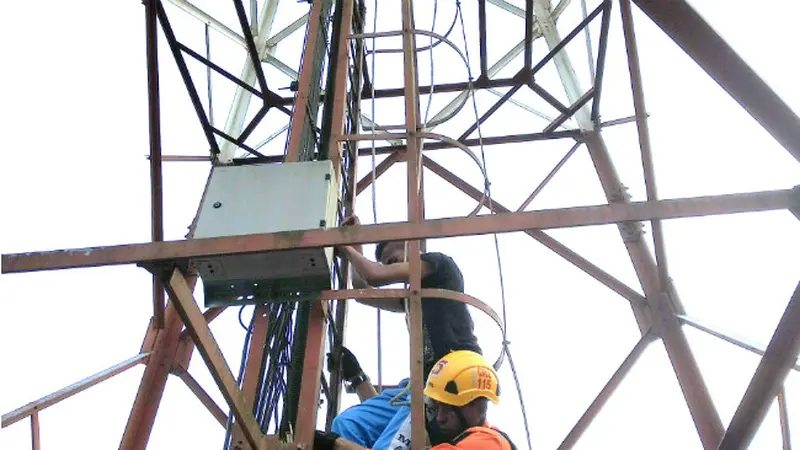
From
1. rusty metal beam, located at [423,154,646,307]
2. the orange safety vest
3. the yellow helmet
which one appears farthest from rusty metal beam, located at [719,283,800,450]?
rusty metal beam, located at [423,154,646,307]

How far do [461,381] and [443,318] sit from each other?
793 mm

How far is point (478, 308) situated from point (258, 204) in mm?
1470

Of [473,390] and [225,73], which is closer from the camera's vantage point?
[473,390]

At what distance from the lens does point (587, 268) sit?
781 centimetres

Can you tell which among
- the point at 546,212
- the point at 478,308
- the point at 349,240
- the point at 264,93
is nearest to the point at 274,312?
the point at 478,308

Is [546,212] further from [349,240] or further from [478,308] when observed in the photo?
[478,308]

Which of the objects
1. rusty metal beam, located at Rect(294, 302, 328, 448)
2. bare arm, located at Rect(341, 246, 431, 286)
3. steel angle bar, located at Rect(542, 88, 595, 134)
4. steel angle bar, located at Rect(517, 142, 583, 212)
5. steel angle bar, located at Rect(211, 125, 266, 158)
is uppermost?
steel angle bar, located at Rect(542, 88, 595, 134)

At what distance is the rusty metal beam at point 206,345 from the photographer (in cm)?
325

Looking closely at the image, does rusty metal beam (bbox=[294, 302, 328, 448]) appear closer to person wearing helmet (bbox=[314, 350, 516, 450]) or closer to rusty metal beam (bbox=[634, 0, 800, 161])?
person wearing helmet (bbox=[314, 350, 516, 450])

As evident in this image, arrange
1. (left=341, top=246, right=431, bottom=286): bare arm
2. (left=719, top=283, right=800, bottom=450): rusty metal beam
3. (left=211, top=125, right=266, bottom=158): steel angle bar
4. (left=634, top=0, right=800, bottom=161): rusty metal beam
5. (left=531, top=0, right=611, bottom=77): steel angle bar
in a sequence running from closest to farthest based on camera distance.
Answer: (left=634, top=0, right=800, bottom=161): rusty metal beam
(left=719, top=283, right=800, bottom=450): rusty metal beam
(left=341, top=246, right=431, bottom=286): bare arm
(left=531, top=0, right=611, bottom=77): steel angle bar
(left=211, top=125, right=266, bottom=158): steel angle bar

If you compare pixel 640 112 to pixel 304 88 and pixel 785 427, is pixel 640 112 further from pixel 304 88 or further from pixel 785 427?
pixel 304 88

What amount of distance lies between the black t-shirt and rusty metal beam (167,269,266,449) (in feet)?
6.00

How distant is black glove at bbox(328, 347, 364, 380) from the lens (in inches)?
249

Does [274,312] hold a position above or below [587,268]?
below
